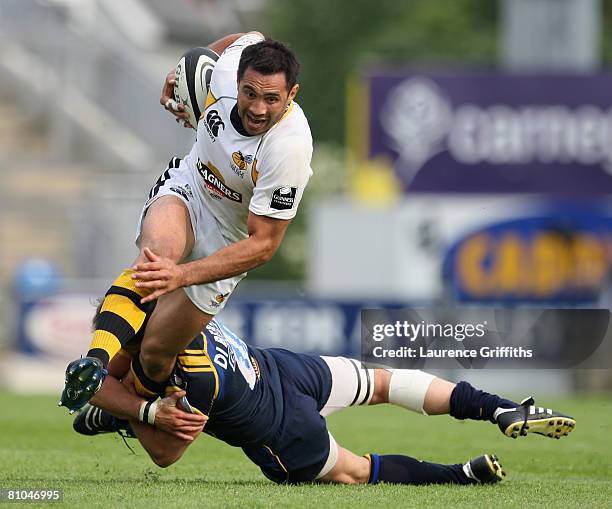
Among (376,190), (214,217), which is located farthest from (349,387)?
(376,190)

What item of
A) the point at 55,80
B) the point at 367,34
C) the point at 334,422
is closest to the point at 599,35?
the point at 367,34

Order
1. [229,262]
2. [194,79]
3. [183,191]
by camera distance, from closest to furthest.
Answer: [229,262] < [183,191] < [194,79]

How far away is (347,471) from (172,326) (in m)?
1.19

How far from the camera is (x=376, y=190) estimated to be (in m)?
20.9

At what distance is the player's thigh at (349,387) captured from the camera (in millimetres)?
7238

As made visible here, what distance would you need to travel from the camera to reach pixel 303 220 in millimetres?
35812

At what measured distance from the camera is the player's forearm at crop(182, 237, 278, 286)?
6.42 m

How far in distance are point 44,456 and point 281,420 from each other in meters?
2.05

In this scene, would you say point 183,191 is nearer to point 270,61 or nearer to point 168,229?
point 168,229

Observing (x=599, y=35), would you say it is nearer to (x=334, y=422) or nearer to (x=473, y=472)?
(x=334, y=422)

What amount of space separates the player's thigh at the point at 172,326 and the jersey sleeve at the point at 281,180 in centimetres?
64

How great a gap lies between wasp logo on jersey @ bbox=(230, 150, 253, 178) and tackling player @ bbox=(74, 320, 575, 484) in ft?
2.82

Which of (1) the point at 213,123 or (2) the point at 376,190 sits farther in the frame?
(2) the point at 376,190

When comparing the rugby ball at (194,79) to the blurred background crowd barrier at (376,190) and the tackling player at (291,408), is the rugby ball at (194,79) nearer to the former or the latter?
the tackling player at (291,408)
